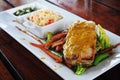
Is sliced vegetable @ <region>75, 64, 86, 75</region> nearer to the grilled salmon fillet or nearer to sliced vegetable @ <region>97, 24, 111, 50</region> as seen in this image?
the grilled salmon fillet

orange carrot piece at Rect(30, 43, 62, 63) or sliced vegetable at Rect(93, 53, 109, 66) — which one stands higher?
sliced vegetable at Rect(93, 53, 109, 66)

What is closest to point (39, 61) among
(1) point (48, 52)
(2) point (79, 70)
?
(1) point (48, 52)

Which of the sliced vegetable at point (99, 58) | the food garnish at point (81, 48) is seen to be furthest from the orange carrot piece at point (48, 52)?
the sliced vegetable at point (99, 58)

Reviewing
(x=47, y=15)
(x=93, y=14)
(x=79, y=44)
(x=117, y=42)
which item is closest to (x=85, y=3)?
(x=93, y=14)

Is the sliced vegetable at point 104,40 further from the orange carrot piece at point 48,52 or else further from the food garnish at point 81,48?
the orange carrot piece at point 48,52

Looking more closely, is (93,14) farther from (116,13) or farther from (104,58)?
(104,58)

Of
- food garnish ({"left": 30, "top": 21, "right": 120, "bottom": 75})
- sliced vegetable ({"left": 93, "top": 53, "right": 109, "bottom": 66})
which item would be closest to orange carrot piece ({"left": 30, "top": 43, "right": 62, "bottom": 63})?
food garnish ({"left": 30, "top": 21, "right": 120, "bottom": 75})

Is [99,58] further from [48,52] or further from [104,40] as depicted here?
[48,52]
